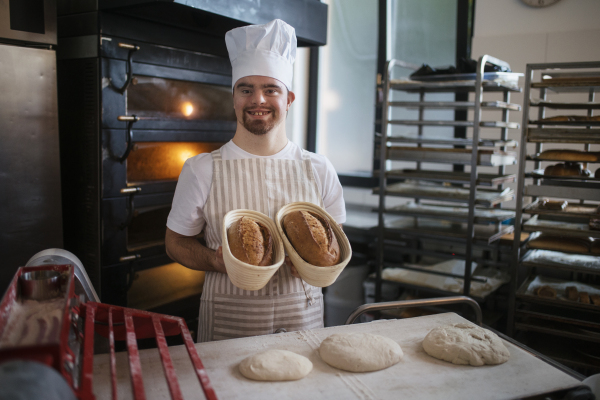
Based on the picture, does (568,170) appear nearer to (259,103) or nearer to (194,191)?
(259,103)

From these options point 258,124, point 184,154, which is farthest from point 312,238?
point 184,154

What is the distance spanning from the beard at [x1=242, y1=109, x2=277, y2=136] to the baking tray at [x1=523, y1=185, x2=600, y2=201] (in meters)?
1.57

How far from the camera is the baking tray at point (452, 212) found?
2686 millimetres

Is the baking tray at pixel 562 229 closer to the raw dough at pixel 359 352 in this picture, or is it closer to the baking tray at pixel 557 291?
the baking tray at pixel 557 291

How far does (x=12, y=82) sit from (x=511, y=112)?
2835 mm

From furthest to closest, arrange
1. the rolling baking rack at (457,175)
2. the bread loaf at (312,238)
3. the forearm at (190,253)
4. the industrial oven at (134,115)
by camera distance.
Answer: the rolling baking rack at (457,175), the industrial oven at (134,115), the forearm at (190,253), the bread loaf at (312,238)

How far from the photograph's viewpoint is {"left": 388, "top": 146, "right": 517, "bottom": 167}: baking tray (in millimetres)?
2615

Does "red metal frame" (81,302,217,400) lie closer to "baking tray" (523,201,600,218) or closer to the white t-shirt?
the white t-shirt

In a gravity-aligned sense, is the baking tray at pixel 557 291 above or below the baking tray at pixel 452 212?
below

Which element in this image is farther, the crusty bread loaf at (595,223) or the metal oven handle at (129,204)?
the crusty bread loaf at (595,223)

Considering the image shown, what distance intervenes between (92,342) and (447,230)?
2.33 meters

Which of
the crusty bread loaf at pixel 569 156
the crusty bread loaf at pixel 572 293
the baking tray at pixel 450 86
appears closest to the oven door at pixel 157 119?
the baking tray at pixel 450 86

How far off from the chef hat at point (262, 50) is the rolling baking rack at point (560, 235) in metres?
1.41

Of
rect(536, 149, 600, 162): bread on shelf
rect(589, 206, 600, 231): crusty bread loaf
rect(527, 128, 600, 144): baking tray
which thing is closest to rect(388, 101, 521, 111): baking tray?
rect(527, 128, 600, 144): baking tray
